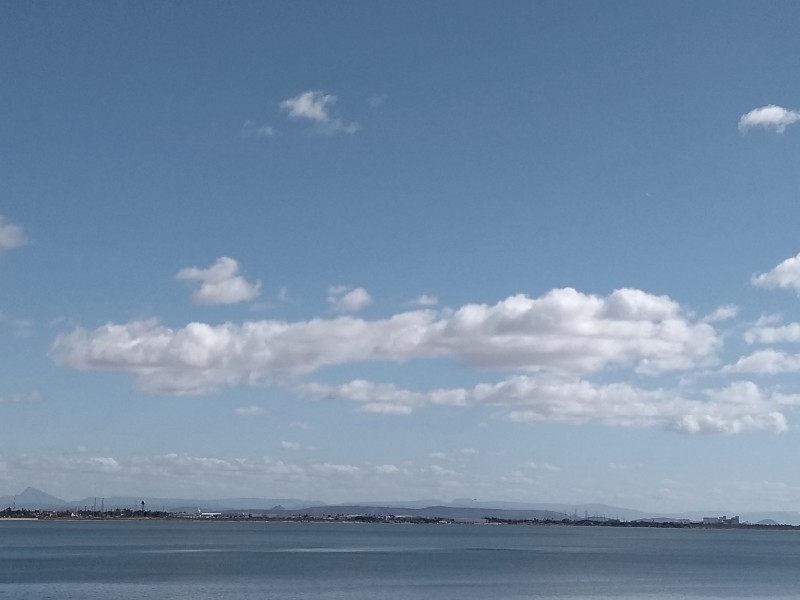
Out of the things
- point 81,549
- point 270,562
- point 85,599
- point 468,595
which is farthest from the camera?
point 81,549

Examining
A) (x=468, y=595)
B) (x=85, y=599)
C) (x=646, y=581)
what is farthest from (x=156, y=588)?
(x=646, y=581)

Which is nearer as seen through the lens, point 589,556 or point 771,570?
point 771,570

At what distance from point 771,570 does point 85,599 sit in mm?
75375

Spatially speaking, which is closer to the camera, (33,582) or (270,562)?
(33,582)

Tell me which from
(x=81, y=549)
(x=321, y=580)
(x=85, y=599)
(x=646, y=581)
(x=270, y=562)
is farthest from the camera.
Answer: (x=81, y=549)

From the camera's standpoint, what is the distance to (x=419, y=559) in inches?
4338

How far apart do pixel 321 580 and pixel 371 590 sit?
353 inches

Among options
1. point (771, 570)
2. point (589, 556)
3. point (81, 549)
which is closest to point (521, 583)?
point (771, 570)

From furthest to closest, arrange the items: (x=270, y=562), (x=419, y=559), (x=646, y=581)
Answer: (x=419, y=559) < (x=270, y=562) < (x=646, y=581)

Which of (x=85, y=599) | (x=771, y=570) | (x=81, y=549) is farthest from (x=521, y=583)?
(x=81, y=549)

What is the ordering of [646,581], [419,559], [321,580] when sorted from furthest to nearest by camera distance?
[419,559], [646,581], [321,580]

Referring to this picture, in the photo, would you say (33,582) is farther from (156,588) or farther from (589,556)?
(589,556)

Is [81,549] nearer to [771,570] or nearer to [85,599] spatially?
[85,599]

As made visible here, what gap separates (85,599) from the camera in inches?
2386
